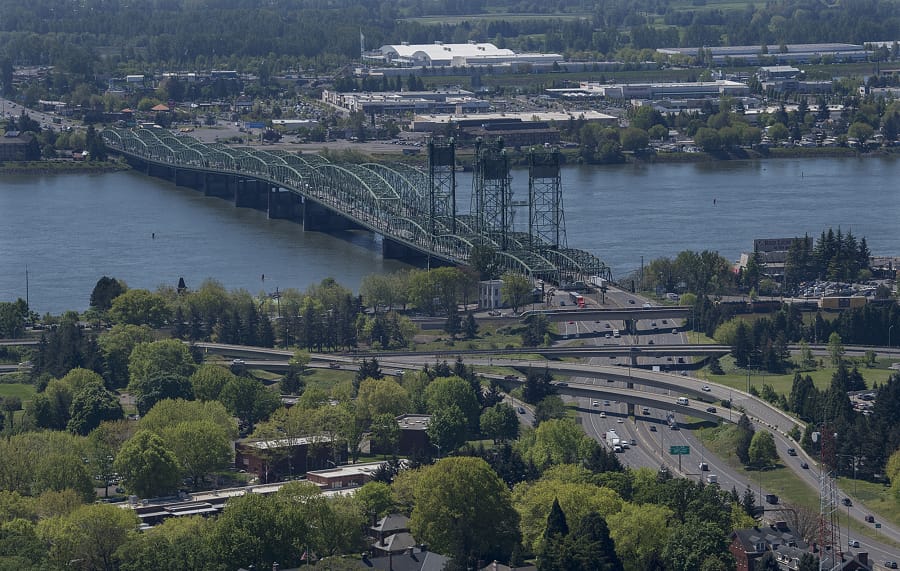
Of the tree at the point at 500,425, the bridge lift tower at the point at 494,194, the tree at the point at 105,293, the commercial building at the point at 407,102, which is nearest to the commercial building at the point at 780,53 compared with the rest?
the commercial building at the point at 407,102

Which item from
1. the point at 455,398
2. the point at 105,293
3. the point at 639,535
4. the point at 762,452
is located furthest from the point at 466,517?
the point at 105,293

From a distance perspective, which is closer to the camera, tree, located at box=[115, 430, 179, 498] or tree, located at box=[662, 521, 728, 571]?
tree, located at box=[662, 521, 728, 571]

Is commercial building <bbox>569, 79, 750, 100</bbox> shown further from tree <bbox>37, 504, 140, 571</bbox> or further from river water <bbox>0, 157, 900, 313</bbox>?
tree <bbox>37, 504, 140, 571</bbox>

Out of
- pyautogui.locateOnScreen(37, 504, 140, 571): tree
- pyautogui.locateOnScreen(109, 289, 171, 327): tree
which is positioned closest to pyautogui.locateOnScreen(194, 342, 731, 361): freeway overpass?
pyautogui.locateOnScreen(109, 289, 171, 327): tree

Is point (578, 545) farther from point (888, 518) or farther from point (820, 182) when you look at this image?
point (820, 182)

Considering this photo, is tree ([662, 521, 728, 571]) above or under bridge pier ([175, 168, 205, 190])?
above

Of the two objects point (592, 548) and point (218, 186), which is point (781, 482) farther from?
point (218, 186)
